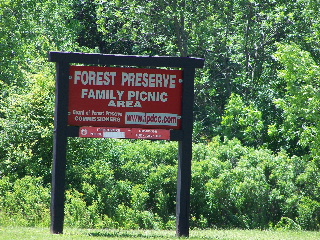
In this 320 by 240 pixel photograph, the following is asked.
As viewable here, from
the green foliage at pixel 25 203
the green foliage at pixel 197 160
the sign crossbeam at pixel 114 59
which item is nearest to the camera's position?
the sign crossbeam at pixel 114 59

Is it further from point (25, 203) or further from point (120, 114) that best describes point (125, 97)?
point (25, 203)

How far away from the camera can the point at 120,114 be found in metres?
12.8

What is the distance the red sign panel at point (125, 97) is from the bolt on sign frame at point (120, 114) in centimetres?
2

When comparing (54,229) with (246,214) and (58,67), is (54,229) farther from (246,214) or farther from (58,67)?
(246,214)

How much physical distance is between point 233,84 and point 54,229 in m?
21.7

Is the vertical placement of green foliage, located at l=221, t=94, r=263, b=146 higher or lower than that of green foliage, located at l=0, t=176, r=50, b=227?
higher

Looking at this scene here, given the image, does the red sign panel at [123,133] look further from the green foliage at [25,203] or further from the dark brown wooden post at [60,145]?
the green foliage at [25,203]

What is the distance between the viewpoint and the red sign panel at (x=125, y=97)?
12.7 m

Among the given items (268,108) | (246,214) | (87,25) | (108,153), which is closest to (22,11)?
(87,25)

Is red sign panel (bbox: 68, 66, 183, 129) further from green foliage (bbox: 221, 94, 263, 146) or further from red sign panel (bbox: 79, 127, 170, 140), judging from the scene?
green foliage (bbox: 221, 94, 263, 146)

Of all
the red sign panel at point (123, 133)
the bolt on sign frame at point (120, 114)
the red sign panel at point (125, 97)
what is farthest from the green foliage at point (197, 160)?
the red sign panel at point (125, 97)

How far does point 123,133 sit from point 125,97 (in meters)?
0.63

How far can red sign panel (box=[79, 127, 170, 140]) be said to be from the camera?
12562 millimetres

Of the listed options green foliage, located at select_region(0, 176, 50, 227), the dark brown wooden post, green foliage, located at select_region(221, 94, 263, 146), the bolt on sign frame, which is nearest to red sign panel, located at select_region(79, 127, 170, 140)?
the bolt on sign frame
